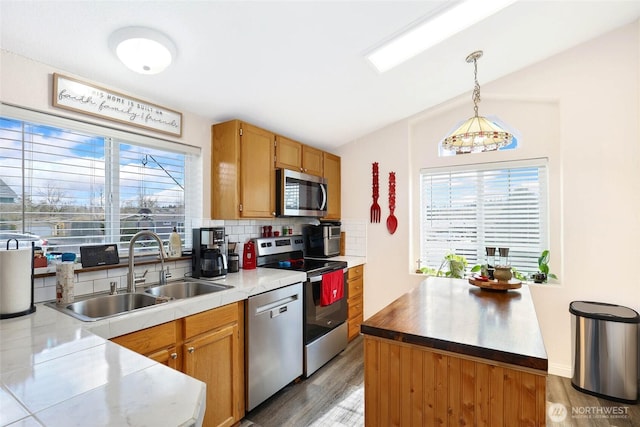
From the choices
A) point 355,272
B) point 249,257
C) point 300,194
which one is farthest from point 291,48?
point 355,272

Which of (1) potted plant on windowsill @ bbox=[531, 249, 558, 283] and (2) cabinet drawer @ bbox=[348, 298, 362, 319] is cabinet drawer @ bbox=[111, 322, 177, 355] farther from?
(1) potted plant on windowsill @ bbox=[531, 249, 558, 283]

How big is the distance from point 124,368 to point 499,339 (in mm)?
1301

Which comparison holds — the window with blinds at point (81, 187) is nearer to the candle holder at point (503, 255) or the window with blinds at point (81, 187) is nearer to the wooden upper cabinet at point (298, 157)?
the wooden upper cabinet at point (298, 157)

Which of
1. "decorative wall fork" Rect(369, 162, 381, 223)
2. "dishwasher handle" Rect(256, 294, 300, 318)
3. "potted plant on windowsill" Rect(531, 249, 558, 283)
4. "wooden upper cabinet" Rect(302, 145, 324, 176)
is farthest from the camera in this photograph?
"decorative wall fork" Rect(369, 162, 381, 223)

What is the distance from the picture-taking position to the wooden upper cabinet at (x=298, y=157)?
2940 millimetres

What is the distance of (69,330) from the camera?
1.17 m

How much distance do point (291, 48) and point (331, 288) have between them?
1920mm

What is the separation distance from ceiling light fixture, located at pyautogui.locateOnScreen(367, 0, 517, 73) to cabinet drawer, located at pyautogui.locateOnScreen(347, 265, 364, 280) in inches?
77.3

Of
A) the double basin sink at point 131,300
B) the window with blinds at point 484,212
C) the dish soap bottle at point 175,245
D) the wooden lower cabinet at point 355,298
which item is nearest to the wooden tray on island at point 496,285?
the window with blinds at point 484,212

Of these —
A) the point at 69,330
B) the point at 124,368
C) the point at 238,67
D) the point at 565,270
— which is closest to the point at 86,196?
the point at 69,330

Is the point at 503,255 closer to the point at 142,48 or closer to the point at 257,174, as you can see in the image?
the point at 257,174

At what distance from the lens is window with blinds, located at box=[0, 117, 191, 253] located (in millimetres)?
1679

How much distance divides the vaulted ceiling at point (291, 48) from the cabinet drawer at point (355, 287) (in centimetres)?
167

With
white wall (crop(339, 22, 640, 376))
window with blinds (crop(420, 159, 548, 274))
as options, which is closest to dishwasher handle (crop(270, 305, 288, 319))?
window with blinds (crop(420, 159, 548, 274))
